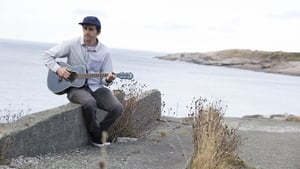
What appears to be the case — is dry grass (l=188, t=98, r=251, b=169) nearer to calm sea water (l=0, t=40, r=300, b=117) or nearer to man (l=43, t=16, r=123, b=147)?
man (l=43, t=16, r=123, b=147)

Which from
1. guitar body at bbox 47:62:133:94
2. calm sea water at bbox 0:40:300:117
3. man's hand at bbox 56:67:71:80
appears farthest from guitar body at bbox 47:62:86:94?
calm sea water at bbox 0:40:300:117

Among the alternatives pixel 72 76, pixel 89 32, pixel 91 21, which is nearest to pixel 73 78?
pixel 72 76

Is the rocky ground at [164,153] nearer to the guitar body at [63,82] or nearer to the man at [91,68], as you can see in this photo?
the man at [91,68]

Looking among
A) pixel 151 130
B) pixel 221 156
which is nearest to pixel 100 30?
pixel 221 156

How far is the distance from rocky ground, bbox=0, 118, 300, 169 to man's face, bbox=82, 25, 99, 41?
1.40m

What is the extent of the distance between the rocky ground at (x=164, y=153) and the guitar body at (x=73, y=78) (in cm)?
80

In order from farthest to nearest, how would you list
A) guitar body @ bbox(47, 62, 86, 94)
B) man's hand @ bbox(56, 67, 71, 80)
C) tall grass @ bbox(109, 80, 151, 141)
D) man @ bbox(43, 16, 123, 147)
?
tall grass @ bbox(109, 80, 151, 141) < guitar body @ bbox(47, 62, 86, 94) < man @ bbox(43, 16, 123, 147) < man's hand @ bbox(56, 67, 71, 80)

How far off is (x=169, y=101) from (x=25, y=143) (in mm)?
22278

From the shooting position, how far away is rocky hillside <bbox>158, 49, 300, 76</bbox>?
103938mm

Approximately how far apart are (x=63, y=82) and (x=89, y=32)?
0.72 meters

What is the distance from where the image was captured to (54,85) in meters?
7.37

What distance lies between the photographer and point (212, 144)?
632 cm

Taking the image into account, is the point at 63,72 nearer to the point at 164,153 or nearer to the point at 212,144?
the point at 164,153

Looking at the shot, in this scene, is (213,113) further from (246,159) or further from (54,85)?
(54,85)
